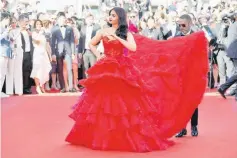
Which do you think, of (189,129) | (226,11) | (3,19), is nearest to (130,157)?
(189,129)

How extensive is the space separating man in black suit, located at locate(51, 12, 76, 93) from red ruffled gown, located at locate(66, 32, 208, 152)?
736cm

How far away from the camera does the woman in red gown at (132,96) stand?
19.1 ft

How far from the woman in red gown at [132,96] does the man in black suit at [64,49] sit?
7.37 metres

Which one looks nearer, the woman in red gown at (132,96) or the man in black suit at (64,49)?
the woman in red gown at (132,96)

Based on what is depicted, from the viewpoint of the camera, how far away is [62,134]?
7.05 m

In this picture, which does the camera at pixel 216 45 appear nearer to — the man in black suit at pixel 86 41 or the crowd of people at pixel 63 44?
the crowd of people at pixel 63 44

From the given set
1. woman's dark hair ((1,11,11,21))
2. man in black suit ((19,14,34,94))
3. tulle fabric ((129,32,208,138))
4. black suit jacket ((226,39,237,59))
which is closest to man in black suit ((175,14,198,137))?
tulle fabric ((129,32,208,138))

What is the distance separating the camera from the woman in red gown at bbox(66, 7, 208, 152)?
5812 millimetres

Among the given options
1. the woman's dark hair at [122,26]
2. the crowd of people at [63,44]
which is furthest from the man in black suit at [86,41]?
the woman's dark hair at [122,26]

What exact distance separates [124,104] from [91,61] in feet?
28.6

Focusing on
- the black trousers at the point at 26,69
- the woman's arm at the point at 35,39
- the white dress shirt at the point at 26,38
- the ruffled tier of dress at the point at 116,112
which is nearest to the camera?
the ruffled tier of dress at the point at 116,112

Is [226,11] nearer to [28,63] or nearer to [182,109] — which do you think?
[28,63]

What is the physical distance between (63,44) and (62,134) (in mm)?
6959

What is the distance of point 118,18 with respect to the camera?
6.07 m
